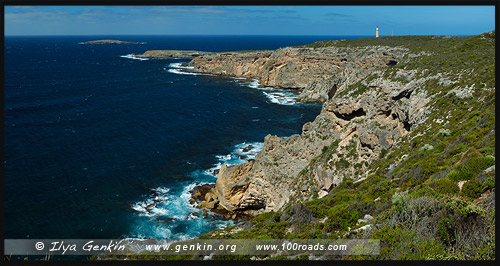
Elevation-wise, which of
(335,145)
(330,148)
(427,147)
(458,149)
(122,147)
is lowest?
(122,147)

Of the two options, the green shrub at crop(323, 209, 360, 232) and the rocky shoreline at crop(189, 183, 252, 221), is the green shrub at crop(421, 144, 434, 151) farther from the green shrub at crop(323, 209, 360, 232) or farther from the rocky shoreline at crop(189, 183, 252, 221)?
the rocky shoreline at crop(189, 183, 252, 221)

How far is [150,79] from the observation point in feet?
426

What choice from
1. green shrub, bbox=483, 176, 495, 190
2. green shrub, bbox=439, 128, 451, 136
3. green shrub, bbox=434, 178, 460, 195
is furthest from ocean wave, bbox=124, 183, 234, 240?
green shrub, bbox=483, 176, 495, 190

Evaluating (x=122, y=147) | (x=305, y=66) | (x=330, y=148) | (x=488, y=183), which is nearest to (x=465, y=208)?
(x=488, y=183)

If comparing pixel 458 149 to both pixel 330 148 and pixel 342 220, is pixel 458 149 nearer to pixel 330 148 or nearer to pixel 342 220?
pixel 342 220

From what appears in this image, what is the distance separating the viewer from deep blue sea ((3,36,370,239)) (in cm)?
3881

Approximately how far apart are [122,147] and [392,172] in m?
47.8

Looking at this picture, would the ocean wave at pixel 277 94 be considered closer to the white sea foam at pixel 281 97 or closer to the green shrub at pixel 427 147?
the white sea foam at pixel 281 97

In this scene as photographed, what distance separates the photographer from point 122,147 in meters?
58.9

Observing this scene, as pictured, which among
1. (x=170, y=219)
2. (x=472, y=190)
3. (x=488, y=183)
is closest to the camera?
(x=488, y=183)

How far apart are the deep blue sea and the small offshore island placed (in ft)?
21.4

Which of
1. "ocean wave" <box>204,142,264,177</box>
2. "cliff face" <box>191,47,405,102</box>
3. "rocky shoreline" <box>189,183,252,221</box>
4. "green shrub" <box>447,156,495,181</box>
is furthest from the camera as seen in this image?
"cliff face" <box>191,47,405,102</box>
